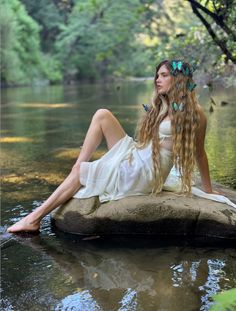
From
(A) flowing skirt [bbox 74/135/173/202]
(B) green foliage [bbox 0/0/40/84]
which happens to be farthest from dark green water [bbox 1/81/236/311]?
(B) green foliage [bbox 0/0/40/84]

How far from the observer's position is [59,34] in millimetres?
70812

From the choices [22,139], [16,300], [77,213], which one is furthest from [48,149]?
[16,300]

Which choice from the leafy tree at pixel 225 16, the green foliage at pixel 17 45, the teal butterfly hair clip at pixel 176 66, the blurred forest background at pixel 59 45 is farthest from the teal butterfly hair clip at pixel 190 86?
the green foliage at pixel 17 45

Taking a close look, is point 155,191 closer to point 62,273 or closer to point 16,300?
point 62,273

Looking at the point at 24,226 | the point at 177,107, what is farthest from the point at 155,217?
the point at 24,226

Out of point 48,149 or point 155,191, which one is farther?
point 48,149

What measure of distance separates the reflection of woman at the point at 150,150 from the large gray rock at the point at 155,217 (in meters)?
0.14

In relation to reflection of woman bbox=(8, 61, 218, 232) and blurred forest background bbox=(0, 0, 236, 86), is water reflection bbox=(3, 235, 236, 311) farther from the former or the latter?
blurred forest background bbox=(0, 0, 236, 86)

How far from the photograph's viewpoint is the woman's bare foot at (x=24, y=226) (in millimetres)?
5422

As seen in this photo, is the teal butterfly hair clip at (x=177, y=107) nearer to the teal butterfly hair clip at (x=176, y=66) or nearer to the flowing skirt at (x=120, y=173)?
the teal butterfly hair clip at (x=176, y=66)

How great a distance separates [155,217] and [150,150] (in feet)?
2.26

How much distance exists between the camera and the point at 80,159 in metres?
5.44

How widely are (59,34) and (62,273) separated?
227 feet

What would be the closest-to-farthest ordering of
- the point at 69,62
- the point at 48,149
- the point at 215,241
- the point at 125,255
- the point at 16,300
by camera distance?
1. the point at 16,300
2. the point at 125,255
3. the point at 215,241
4. the point at 48,149
5. the point at 69,62
